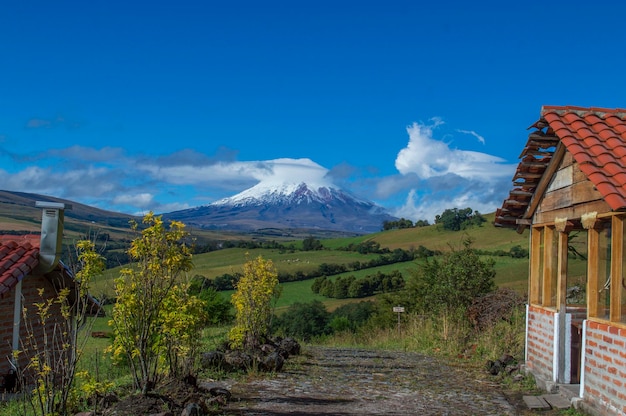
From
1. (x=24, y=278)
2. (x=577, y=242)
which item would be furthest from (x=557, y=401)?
(x=24, y=278)

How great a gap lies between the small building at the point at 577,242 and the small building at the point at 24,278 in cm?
802

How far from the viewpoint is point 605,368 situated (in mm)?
7609

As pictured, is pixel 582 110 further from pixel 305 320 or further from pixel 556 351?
pixel 305 320

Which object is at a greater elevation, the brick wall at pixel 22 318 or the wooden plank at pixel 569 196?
the wooden plank at pixel 569 196

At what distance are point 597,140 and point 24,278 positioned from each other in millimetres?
9944

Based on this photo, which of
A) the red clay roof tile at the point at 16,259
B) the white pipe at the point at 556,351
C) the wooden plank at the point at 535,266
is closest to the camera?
the white pipe at the point at 556,351

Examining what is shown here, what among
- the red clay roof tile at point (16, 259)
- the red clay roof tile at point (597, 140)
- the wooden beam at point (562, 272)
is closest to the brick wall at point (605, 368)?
the wooden beam at point (562, 272)

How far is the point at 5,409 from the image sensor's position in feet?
29.3

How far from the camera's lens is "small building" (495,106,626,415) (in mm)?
7457

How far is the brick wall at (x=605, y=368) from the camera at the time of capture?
713 centimetres

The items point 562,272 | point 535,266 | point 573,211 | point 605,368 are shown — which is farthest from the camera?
point 535,266

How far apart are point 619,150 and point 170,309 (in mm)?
6097

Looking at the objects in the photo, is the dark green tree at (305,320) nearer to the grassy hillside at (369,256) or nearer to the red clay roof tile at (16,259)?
the grassy hillside at (369,256)

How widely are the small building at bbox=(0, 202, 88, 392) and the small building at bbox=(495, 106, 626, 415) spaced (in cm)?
802
